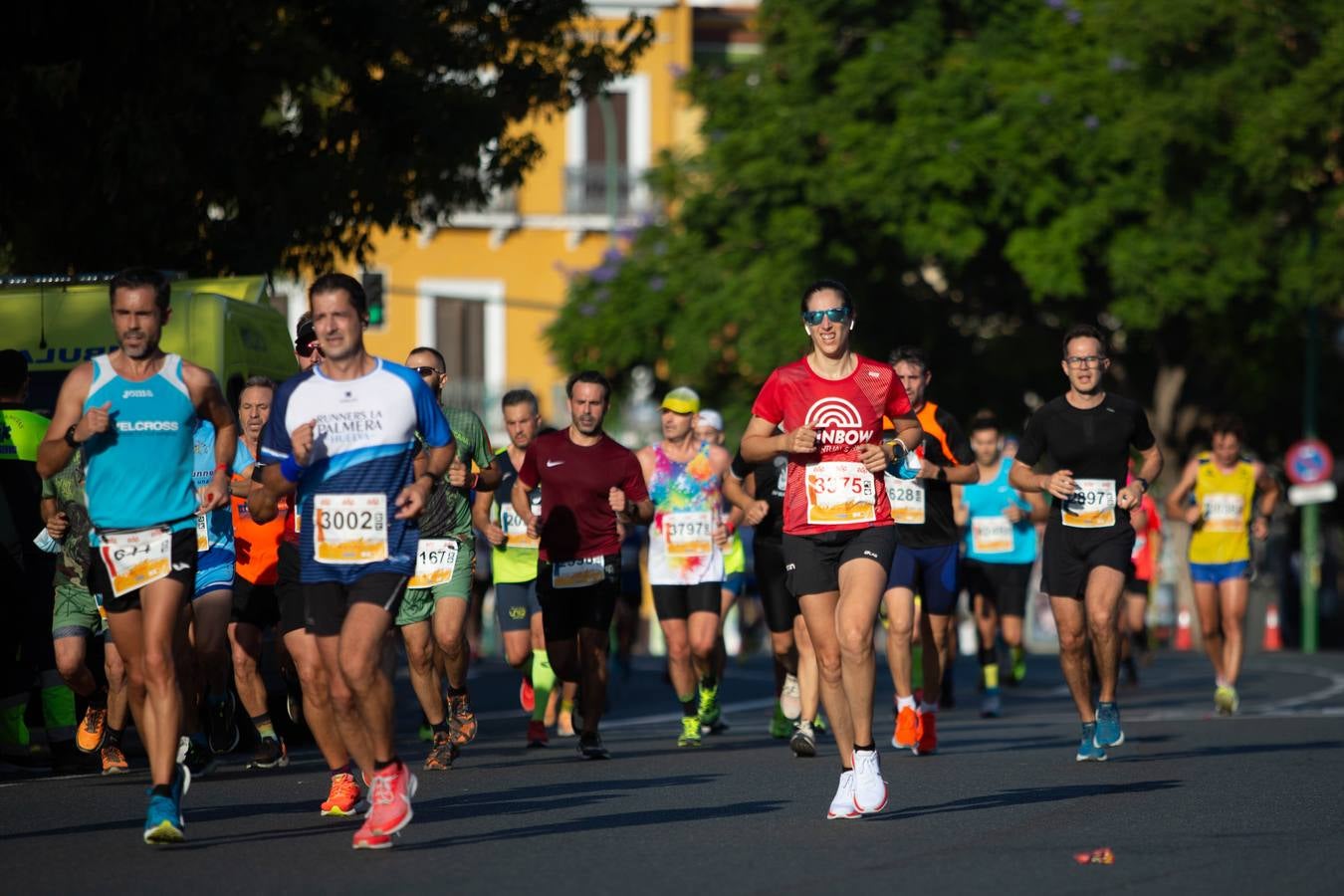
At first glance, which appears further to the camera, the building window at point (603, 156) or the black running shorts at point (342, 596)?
the building window at point (603, 156)

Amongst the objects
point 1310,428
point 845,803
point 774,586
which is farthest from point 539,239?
point 845,803

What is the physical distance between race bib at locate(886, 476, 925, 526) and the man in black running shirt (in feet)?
3.02

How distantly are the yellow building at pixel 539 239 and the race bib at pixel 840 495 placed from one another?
38406 millimetres

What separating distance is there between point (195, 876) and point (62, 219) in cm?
1052

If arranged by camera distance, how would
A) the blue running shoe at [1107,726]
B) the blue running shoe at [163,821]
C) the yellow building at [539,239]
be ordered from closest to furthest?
the blue running shoe at [163,821] < the blue running shoe at [1107,726] < the yellow building at [539,239]

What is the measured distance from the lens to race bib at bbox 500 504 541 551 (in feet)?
49.7

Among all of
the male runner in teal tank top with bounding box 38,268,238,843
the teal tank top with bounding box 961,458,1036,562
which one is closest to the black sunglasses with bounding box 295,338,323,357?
the male runner in teal tank top with bounding box 38,268,238,843

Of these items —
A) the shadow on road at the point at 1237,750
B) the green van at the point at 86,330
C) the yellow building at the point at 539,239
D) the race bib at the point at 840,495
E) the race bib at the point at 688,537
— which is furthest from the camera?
the yellow building at the point at 539,239

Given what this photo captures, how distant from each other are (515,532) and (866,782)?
5587 mm

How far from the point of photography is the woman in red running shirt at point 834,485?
1022 cm

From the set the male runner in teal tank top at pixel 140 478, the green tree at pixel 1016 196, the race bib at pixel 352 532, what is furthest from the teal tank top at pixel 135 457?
the green tree at pixel 1016 196

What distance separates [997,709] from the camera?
1836 centimetres

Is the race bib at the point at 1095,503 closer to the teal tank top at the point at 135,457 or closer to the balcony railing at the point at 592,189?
the teal tank top at the point at 135,457

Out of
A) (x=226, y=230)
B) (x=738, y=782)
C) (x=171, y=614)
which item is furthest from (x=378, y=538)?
(x=226, y=230)
